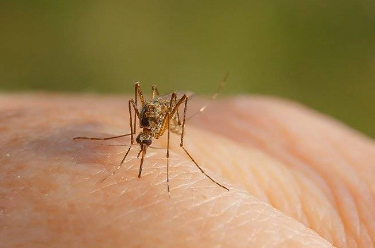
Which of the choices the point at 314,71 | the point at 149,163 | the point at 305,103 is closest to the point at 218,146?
the point at 149,163

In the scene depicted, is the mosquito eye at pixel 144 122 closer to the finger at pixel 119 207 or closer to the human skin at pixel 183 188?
the human skin at pixel 183 188

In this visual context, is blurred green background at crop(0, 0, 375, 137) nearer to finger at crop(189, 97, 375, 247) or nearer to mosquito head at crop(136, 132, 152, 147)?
finger at crop(189, 97, 375, 247)

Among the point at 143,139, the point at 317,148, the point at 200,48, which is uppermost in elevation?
the point at 143,139

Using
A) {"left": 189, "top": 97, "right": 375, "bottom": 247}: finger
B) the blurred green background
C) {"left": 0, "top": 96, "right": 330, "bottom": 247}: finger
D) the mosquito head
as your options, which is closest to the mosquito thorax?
the mosquito head

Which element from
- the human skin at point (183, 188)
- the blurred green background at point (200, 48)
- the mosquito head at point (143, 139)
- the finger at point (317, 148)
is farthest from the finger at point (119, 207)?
the blurred green background at point (200, 48)

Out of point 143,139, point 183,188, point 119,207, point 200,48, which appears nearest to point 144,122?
point 143,139

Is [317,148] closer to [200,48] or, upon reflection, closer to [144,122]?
[144,122]

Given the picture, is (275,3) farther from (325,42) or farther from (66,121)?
(66,121)

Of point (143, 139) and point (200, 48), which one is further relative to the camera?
point (200, 48)
